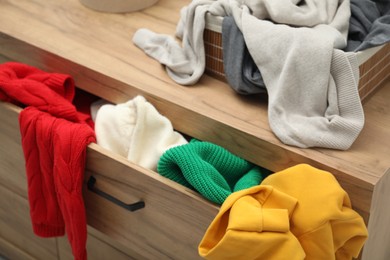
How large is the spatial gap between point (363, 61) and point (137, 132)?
0.38 metres

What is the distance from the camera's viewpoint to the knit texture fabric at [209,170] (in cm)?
100

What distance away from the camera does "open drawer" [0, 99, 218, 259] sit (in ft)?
3.39

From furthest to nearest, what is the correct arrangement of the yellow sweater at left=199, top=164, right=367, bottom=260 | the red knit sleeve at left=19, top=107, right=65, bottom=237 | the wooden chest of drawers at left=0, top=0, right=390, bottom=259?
the red knit sleeve at left=19, top=107, right=65, bottom=237 → the wooden chest of drawers at left=0, top=0, right=390, bottom=259 → the yellow sweater at left=199, top=164, right=367, bottom=260

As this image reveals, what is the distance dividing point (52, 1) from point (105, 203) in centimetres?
53

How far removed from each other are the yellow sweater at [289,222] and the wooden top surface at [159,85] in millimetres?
55

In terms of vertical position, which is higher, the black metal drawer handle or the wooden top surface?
the wooden top surface

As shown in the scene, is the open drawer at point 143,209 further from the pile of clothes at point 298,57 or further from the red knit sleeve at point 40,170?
the pile of clothes at point 298,57

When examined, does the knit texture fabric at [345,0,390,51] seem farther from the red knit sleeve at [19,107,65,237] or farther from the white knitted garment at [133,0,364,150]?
the red knit sleeve at [19,107,65,237]

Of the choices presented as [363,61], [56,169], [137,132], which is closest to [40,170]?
[56,169]

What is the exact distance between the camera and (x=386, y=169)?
39.2 inches

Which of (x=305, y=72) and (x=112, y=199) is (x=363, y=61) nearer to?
(x=305, y=72)

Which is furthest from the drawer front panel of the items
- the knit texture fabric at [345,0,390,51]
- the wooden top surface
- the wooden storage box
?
the knit texture fabric at [345,0,390,51]

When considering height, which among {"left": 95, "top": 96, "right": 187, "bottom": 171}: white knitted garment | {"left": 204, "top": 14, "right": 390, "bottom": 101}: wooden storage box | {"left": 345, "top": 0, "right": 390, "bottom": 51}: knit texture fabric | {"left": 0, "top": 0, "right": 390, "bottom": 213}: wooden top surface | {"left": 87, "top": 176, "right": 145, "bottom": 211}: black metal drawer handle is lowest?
{"left": 87, "top": 176, "right": 145, "bottom": 211}: black metal drawer handle

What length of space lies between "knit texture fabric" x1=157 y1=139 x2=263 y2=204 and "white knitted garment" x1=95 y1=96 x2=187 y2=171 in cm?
6
